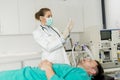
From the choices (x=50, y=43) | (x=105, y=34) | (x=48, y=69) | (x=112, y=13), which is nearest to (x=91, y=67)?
(x=48, y=69)

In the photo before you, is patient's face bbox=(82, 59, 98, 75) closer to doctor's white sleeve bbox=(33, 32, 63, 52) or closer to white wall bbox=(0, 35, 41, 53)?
doctor's white sleeve bbox=(33, 32, 63, 52)

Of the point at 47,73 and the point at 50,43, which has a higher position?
the point at 50,43

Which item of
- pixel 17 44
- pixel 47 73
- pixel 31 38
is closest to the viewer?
pixel 47 73

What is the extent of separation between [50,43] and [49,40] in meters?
0.06

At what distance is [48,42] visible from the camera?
269cm

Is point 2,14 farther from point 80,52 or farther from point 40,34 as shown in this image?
point 80,52

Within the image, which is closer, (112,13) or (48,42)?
(48,42)

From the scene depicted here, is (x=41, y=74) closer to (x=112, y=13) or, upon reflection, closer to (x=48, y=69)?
(x=48, y=69)

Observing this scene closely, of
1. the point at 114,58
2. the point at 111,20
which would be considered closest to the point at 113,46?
the point at 114,58

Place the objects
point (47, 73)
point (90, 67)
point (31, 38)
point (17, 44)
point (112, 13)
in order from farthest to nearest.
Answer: point (112, 13) → point (31, 38) → point (17, 44) → point (90, 67) → point (47, 73)

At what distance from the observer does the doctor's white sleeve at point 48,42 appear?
8.74ft

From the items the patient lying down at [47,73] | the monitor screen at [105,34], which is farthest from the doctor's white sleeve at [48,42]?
the monitor screen at [105,34]

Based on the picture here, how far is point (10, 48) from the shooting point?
12.2 ft

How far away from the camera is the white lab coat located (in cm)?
267
